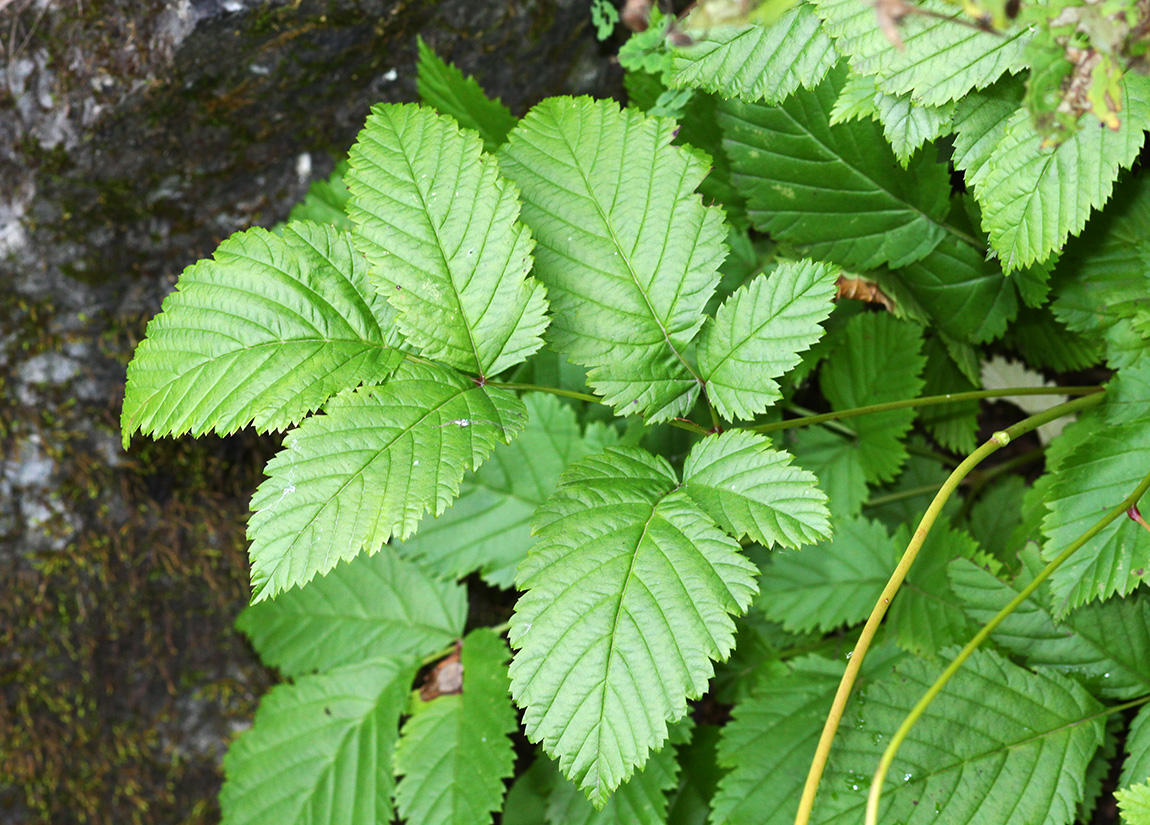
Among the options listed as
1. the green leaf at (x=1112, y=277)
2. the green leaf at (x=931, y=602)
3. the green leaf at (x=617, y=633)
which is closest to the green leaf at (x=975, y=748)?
the green leaf at (x=931, y=602)

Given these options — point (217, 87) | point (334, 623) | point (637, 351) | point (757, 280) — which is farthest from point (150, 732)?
point (757, 280)

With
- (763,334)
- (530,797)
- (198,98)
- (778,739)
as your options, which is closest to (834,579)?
(778,739)

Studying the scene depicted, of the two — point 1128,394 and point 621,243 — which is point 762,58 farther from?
point 1128,394

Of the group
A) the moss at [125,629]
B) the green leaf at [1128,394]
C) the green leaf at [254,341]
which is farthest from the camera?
the moss at [125,629]

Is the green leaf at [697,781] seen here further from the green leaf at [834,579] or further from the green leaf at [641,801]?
the green leaf at [834,579]

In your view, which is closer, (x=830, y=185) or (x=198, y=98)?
(x=830, y=185)

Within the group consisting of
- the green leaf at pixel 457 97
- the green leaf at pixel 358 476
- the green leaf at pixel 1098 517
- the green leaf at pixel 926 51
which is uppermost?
the green leaf at pixel 457 97

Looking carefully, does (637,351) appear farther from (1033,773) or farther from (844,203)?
(1033,773)
